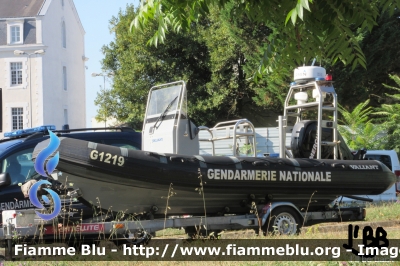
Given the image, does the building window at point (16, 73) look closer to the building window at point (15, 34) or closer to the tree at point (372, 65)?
the building window at point (15, 34)

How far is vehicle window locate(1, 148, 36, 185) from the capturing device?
1059 cm

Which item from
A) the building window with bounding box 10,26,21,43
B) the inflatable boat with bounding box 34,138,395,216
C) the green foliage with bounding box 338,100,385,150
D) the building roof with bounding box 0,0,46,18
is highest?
the building roof with bounding box 0,0,46,18

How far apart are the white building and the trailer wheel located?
45468 mm

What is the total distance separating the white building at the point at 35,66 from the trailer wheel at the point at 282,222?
149ft

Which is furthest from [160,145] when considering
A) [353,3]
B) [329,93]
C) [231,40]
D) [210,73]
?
[210,73]

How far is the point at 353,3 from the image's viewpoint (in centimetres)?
Answer: 645

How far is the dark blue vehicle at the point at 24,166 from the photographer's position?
976 centimetres

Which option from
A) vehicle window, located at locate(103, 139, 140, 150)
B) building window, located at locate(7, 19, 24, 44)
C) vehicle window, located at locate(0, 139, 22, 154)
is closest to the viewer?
vehicle window, located at locate(0, 139, 22, 154)

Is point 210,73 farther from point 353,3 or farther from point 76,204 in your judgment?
point 353,3

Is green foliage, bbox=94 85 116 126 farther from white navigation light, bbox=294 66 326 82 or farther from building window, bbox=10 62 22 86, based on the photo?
white navigation light, bbox=294 66 326 82

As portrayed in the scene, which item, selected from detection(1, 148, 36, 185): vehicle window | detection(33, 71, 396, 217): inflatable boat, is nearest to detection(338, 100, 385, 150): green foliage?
detection(33, 71, 396, 217): inflatable boat

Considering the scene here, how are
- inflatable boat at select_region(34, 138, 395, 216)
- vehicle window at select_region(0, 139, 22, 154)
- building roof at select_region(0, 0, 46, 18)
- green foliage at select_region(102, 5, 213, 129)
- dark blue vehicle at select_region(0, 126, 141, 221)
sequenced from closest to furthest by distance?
inflatable boat at select_region(34, 138, 395, 216)
dark blue vehicle at select_region(0, 126, 141, 221)
vehicle window at select_region(0, 139, 22, 154)
green foliage at select_region(102, 5, 213, 129)
building roof at select_region(0, 0, 46, 18)

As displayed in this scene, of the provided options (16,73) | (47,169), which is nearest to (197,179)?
(47,169)

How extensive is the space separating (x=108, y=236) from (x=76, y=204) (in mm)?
749
